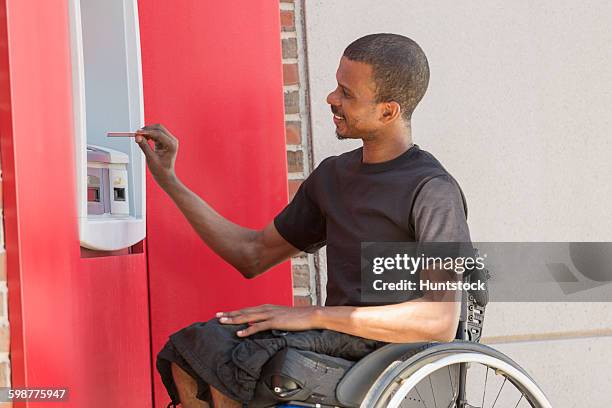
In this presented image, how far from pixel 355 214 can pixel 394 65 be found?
16.0 inches

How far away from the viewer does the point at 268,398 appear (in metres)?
2.47

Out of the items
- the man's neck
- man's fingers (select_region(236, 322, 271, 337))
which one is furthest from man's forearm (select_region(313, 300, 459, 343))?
the man's neck

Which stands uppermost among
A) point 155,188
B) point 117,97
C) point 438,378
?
point 117,97

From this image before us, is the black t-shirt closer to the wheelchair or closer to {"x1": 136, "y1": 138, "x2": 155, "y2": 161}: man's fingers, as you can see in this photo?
the wheelchair

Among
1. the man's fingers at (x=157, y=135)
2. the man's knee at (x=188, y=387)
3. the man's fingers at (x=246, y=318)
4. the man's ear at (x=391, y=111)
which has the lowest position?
the man's knee at (x=188, y=387)

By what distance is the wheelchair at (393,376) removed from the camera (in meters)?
2.46

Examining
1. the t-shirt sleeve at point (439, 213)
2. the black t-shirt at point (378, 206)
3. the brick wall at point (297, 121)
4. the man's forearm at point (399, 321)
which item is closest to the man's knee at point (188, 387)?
the man's forearm at point (399, 321)

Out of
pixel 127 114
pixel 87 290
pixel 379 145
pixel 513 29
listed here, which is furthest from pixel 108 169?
pixel 513 29

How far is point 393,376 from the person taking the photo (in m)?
2.50

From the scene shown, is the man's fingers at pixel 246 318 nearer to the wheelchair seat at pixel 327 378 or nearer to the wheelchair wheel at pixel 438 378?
the wheelchair seat at pixel 327 378

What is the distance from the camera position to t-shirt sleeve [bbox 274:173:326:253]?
310cm

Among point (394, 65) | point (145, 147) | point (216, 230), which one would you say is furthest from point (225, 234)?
point (394, 65)

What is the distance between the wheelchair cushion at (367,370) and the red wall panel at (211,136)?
3.36 feet

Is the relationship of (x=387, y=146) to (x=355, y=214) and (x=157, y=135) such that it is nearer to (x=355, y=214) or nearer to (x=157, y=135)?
(x=355, y=214)
